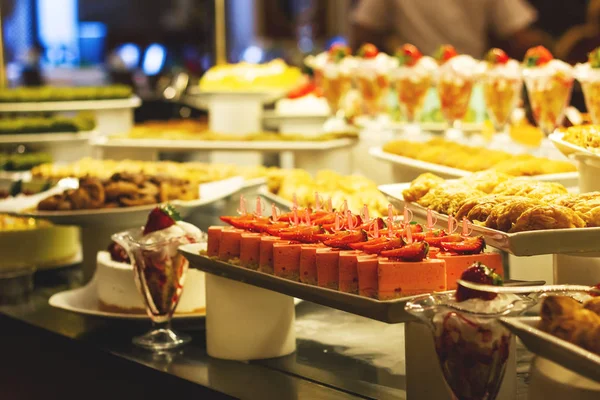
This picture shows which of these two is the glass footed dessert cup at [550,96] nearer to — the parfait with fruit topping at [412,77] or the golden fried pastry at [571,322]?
the parfait with fruit topping at [412,77]

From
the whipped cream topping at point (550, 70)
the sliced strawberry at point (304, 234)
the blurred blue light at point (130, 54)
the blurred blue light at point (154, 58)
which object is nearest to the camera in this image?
the sliced strawberry at point (304, 234)

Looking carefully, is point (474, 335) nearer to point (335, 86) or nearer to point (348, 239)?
point (348, 239)

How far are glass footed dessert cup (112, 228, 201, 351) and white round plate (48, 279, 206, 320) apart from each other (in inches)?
4.7

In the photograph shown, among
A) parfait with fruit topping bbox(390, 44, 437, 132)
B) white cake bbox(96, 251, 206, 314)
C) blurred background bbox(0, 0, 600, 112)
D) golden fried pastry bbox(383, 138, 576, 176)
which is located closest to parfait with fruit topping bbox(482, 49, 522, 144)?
golden fried pastry bbox(383, 138, 576, 176)

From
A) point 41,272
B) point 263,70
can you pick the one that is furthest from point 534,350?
point 263,70

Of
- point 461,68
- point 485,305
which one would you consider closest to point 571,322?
point 485,305

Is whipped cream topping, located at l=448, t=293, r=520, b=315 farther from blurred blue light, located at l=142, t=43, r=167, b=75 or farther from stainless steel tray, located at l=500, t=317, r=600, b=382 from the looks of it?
blurred blue light, located at l=142, t=43, r=167, b=75

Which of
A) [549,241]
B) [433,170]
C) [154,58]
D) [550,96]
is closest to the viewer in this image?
[549,241]

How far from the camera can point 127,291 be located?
3201 mm

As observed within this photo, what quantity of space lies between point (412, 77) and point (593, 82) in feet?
3.58

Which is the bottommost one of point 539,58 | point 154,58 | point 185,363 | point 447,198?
point 185,363

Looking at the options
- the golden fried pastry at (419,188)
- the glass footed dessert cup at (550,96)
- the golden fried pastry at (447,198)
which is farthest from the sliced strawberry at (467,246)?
the glass footed dessert cup at (550,96)

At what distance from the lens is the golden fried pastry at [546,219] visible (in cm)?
220

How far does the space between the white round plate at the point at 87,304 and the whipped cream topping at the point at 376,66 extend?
5.64ft
